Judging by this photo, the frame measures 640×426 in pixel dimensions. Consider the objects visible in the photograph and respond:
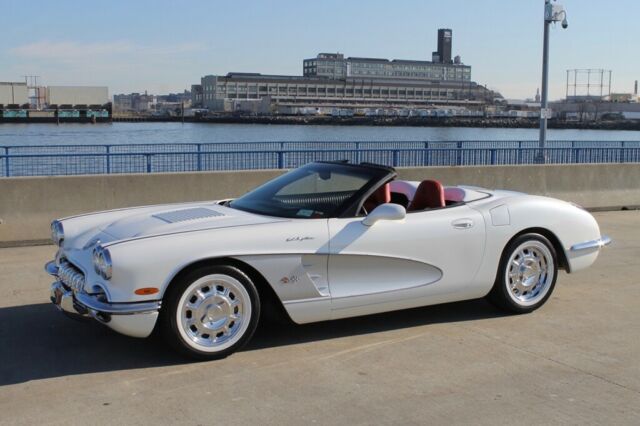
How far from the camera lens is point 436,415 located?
4109 millimetres

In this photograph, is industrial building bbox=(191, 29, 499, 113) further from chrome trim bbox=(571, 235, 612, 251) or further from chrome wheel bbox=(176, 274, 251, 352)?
chrome wheel bbox=(176, 274, 251, 352)

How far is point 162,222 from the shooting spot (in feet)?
17.4

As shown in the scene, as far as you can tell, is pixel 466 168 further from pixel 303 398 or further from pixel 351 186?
pixel 303 398

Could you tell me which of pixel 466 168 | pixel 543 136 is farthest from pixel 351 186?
pixel 543 136

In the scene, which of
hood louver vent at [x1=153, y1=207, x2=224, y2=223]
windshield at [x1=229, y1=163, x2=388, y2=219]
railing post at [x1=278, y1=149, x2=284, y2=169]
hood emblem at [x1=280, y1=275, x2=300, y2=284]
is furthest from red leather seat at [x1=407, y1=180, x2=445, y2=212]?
railing post at [x1=278, y1=149, x2=284, y2=169]

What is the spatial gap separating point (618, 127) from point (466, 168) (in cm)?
7048

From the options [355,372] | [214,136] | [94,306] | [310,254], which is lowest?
[355,372]

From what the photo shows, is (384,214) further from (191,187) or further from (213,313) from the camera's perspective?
(191,187)

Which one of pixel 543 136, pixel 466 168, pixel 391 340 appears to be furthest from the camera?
pixel 543 136

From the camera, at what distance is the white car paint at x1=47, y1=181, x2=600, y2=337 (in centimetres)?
481

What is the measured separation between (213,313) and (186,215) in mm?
928

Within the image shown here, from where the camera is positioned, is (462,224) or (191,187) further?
(191,187)

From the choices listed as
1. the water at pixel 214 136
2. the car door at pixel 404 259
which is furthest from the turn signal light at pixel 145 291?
the water at pixel 214 136

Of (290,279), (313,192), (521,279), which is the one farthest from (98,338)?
(521,279)
